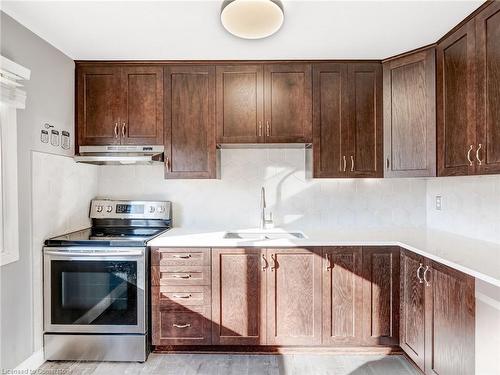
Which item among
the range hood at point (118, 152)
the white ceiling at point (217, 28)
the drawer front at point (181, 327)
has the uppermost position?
the white ceiling at point (217, 28)

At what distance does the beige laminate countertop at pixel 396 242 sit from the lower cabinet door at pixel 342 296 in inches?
4.0

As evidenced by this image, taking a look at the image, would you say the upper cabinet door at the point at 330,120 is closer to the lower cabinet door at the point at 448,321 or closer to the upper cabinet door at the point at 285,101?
the upper cabinet door at the point at 285,101

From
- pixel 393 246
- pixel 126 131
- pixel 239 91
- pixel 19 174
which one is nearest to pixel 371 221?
pixel 393 246

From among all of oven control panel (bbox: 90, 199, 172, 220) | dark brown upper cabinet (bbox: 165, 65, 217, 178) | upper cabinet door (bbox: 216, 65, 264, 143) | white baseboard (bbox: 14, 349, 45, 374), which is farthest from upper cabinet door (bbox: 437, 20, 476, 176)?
white baseboard (bbox: 14, 349, 45, 374)

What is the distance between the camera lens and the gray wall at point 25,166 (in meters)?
1.98

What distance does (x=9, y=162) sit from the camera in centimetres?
202

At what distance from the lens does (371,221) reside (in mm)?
3043

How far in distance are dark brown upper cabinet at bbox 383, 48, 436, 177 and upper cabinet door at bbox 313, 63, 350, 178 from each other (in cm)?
33

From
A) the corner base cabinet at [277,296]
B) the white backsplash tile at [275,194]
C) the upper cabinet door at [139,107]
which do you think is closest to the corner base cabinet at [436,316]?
the corner base cabinet at [277,296]

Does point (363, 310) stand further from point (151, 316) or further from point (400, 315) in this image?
point (151, 316)

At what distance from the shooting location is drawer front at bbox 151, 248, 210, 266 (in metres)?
2.44

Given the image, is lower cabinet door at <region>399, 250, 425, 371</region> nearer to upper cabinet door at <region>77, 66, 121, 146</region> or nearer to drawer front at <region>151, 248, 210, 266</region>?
drawer front at <region>151, 248, 210, 266</region>

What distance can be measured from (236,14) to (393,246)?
184 centimetres

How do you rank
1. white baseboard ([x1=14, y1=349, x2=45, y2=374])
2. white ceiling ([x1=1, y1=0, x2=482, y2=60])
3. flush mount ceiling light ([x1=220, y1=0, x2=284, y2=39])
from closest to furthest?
flush mount ceiling light ([x1=220, y1=0, x2=284, y2=39]) < white ceiling ([x1=1, y1=0, x2=482, y2=60]) < white baseboard ([x1=14, y1=349, x2=45, y2=374])
